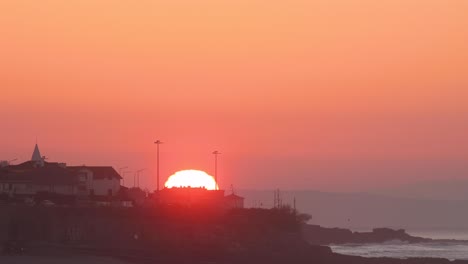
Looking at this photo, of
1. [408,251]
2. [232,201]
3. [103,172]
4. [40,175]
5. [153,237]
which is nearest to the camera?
[153,237]

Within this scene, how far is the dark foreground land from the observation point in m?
66.0

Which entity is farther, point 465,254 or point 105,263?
point 465,254

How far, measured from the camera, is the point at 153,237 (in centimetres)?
7719

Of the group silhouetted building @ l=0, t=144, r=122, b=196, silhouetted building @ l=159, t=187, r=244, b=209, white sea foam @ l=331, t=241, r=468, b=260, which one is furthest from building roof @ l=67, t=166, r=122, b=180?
white sea foam @ l=331, t=241, r=468, b=260

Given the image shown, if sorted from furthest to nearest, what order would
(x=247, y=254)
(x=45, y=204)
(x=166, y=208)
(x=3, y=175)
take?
A: (x=3, y=175), (x=166, y=208), (x=45, y=204), (x=247, y=254)

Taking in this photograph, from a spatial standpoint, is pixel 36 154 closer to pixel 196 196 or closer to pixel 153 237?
pixel 196 196

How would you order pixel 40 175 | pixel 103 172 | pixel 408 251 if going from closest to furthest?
pixel 40 175
pixel 103 172
pixel 408 251

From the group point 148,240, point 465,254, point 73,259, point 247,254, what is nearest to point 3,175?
point 148,240

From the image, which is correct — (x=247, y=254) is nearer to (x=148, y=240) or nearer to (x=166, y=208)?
(x=148, y=240)

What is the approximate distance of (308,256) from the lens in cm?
7675

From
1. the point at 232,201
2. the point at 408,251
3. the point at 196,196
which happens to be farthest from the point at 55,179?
the point at 408,251

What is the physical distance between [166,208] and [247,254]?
1411 cm

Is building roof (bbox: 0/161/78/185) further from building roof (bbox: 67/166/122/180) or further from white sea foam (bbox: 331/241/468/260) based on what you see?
white sea foam (bbox: 331/241/468/260)

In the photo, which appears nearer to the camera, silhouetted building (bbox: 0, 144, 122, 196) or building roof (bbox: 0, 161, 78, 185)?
silhouetted building (bbox: 0, 144, 122, 196)
